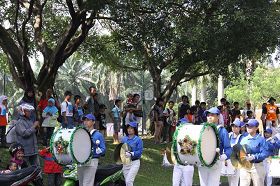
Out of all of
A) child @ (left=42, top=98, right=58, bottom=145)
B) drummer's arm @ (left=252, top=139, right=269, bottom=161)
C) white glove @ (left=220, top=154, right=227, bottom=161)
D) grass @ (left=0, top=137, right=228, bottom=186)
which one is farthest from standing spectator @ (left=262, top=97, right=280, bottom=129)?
white glove @ (left=220, top=154, right=227, bottom=161)

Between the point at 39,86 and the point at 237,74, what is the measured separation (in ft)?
29.7

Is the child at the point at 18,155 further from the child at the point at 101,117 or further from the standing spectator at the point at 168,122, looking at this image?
the standing spectator at the point at 168,122

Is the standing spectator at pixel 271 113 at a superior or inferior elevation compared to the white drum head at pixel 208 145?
superior

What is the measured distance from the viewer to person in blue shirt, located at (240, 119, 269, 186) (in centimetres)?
1007

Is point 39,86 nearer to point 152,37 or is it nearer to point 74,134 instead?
point 152,37

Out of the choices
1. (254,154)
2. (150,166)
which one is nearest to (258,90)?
(150,166)

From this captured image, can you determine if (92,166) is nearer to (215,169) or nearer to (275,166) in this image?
(215,169)

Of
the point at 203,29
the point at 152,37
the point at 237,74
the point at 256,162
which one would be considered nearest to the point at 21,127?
the point at 256,162


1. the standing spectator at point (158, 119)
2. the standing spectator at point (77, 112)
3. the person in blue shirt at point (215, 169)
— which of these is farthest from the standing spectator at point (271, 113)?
the person in blue shirt at point (215, 169)

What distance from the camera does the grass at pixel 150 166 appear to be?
14.7 meters

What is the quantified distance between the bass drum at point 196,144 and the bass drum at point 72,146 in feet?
5.60

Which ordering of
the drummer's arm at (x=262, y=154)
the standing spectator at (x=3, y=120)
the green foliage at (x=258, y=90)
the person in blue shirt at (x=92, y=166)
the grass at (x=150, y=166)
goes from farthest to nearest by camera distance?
the green foliage at (x=258, y=90), the standing spectator at (x=3, y=120), the grass at (x=150, y=166), the person in blue shirt at (x=92, y=166), the drummer's arm at (x=262, y=154)

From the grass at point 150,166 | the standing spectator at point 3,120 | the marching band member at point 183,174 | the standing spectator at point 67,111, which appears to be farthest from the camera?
the standing spectator at point 67,111

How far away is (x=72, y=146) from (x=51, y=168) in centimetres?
223
